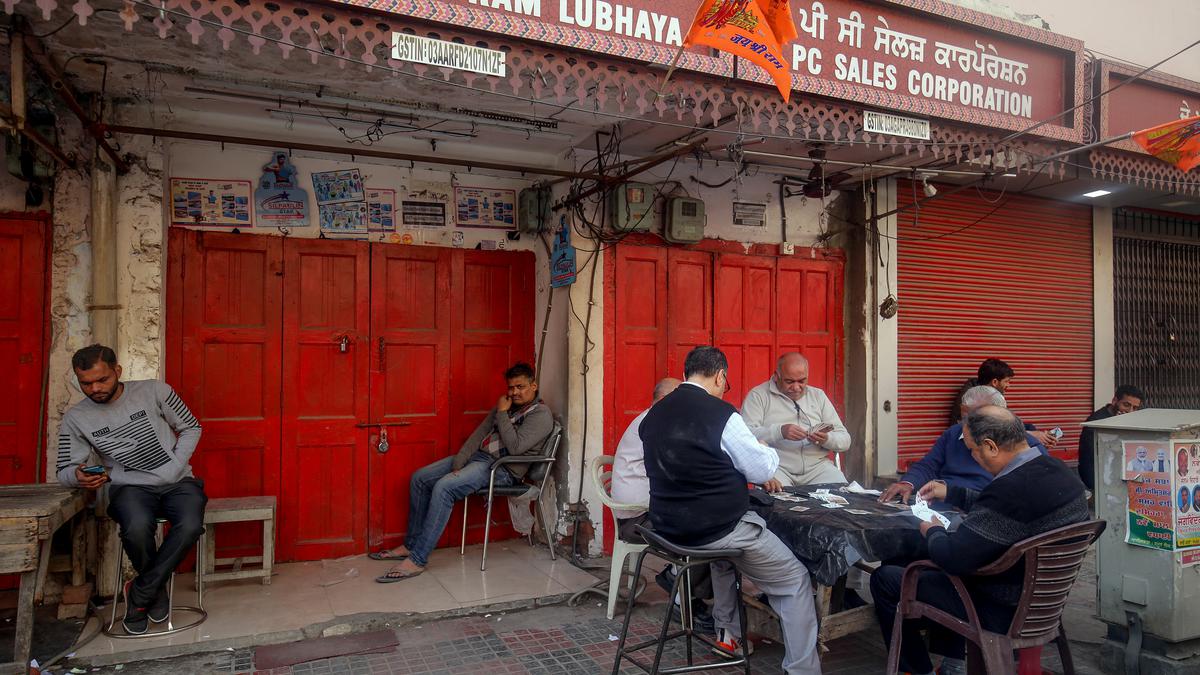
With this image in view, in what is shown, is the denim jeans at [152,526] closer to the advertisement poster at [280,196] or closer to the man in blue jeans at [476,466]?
the man in blue jeans at [476,466]

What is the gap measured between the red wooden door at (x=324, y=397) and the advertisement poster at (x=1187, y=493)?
537 centimetres

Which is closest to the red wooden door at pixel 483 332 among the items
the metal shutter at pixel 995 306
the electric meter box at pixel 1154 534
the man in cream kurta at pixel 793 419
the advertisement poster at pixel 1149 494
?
the man in cream kurta at pixel 793 419

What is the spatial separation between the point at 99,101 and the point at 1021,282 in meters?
8.78

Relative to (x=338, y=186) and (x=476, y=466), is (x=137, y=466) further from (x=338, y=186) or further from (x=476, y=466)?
(x=338, y=186)

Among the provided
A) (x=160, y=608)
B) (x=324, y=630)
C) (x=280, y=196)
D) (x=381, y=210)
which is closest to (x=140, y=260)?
(x=280, y=196)

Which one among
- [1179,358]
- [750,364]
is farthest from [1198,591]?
[1179,358]

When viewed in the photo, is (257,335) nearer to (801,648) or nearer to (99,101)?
(99,101)

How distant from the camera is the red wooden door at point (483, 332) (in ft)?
21.4

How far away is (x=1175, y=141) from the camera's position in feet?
19.6

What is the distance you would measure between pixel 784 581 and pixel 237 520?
369 cm

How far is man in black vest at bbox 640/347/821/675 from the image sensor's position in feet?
12.1

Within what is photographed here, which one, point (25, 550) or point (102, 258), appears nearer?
point (25, 550)

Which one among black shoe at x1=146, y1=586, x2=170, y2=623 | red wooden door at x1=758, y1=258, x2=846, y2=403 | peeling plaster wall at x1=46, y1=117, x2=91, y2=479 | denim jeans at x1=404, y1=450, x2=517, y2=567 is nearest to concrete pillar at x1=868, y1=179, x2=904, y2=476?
red wooden door at x1=758, y1=258, x2=846, y2=403

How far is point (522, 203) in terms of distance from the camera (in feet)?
21.6
